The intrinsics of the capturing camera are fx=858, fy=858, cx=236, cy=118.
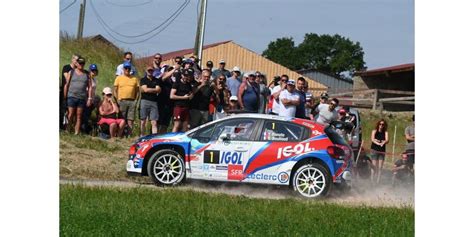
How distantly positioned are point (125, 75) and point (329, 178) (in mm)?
5404

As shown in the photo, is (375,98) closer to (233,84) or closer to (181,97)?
(233,84)

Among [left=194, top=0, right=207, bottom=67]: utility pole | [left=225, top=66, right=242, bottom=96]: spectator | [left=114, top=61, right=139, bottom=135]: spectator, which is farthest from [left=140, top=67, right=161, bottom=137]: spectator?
[left=225, top=66, right=242, bottom=96]: spectator

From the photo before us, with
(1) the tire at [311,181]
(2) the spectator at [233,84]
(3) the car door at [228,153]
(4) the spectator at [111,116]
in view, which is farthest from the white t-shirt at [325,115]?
(4) the spectator at [111,116]

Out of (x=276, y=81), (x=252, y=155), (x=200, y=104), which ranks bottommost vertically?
(x=252, y=155)

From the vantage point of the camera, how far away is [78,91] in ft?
55.9

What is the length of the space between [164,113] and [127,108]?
33.4 inches

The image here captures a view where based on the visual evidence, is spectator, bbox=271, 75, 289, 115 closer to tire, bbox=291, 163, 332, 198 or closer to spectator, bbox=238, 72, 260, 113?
spectator, bbox=238, 72, 260, 113

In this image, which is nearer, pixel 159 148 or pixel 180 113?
pixel 159 148

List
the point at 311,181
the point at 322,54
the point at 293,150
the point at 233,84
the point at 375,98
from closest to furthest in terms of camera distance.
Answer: the point at 311,181
the point at 293,150
the point at 322,54
the point at 233,84
the point at 375,98

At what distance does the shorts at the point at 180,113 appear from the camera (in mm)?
16750

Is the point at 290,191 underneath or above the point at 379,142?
underneath

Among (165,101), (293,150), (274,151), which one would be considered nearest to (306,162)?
(293,150)
